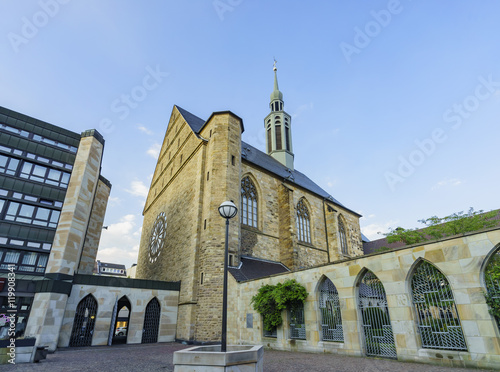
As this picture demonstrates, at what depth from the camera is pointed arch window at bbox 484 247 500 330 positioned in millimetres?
6012

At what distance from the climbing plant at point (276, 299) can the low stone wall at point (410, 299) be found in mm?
319

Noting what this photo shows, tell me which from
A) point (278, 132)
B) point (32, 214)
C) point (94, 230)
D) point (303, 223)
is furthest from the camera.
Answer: point (278, 132)

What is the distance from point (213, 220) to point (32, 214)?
9.46 metres

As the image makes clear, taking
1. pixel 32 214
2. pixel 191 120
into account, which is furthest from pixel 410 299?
pixel 191 120

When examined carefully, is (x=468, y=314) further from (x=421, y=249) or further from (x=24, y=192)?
(x=24, y=192)

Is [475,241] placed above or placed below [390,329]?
above

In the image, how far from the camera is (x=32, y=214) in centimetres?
1409

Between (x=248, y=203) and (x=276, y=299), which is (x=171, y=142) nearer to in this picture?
(x=248, y=203)

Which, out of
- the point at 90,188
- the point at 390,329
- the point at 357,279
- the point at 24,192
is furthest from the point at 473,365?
the point at 24,192

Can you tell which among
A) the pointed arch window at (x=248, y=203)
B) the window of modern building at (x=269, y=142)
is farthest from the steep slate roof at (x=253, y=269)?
the window of modern building at (x=269, y=142)

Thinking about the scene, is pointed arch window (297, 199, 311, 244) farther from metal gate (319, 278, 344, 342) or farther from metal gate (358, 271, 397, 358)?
metal gate (358, 271, 397, 358)

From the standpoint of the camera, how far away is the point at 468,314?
626cm

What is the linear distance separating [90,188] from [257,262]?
1118cm

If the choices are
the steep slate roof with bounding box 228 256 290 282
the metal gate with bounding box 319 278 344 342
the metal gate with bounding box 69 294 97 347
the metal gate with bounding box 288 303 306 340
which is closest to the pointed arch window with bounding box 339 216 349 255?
the steep slate roof with bounding box 228 256 290 282
